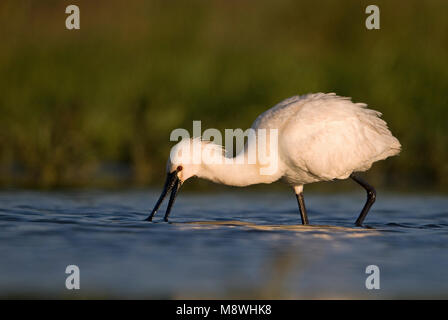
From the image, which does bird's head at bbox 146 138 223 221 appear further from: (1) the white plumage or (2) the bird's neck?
(1) the white plumage

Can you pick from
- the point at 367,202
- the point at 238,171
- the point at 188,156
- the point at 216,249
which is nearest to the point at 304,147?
the point at 238,171

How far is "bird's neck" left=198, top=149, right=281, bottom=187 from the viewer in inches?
373

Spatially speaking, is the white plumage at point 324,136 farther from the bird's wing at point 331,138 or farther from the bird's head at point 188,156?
the bird's head at point 188,156

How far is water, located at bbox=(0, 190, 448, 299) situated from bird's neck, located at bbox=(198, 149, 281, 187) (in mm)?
485

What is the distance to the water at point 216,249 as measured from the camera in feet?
21.1

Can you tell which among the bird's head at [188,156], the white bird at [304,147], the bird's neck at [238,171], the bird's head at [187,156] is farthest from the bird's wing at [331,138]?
the bird's head at [187,156]

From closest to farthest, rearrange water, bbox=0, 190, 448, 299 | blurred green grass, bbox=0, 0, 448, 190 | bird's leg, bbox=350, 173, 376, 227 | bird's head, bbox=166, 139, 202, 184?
1. water, bbox=0, 190, 448, 299
2. bird's head, bbox=166, 139, 202, 184
3. bird's leg, bbox=350, 173, 376, 227
4. blurred green grass, bbox=0, 0, 448, 190

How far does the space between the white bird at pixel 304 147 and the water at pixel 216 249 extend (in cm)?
53

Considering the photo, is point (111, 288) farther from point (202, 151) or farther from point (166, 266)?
point (202, 151)

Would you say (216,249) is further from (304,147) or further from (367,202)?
(367,202)

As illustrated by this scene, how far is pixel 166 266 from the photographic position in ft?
23.5

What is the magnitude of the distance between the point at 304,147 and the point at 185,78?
662 cm

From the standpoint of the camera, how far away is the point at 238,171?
31.2ft

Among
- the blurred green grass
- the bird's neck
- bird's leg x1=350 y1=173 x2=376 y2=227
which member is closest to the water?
bird's leg x1=350 y1=173 x2=376 y2=227
